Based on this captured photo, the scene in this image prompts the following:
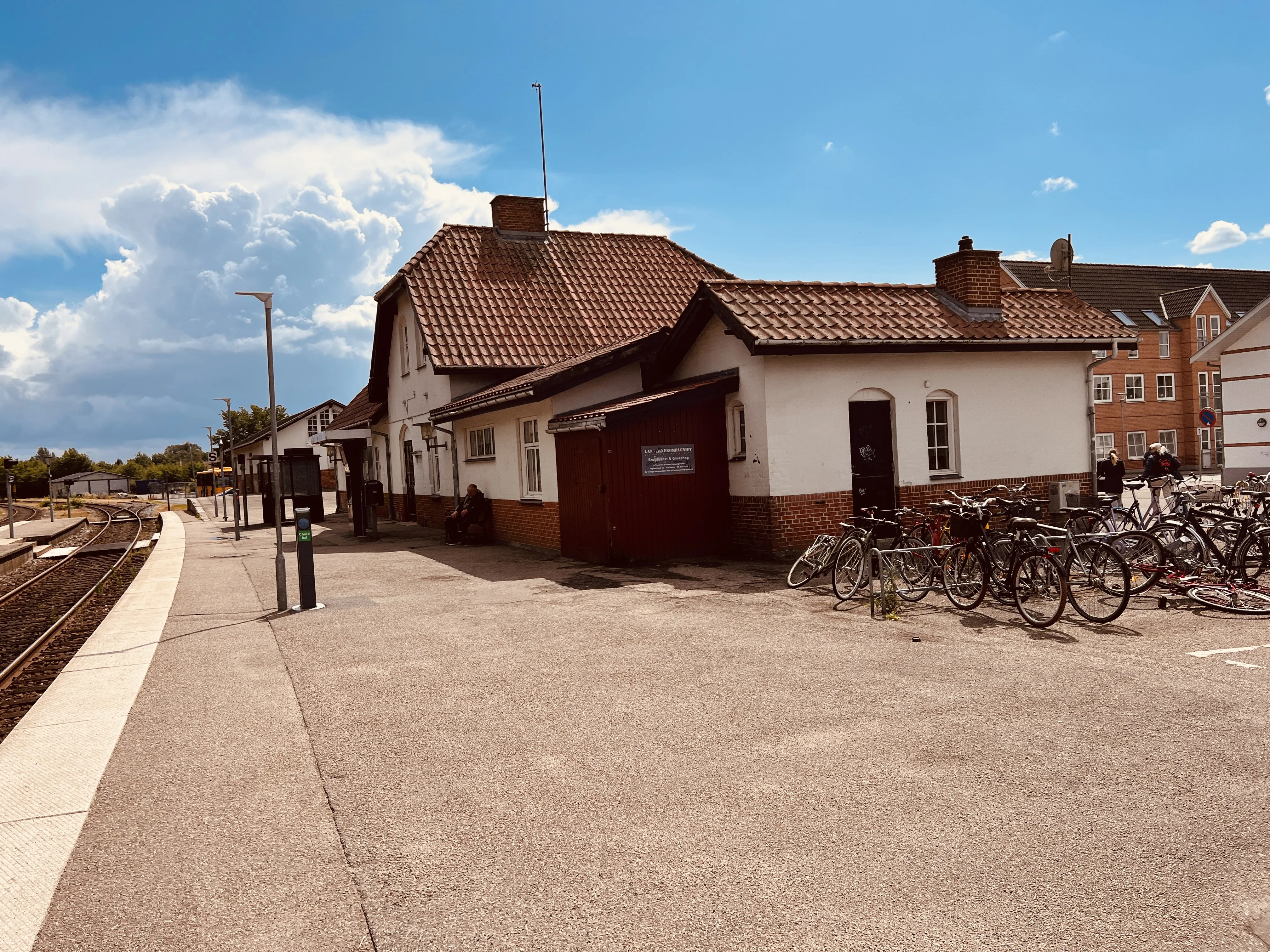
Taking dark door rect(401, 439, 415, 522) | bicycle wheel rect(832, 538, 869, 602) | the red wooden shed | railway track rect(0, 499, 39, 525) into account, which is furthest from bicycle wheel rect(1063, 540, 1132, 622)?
railway track rect(0, 499, 39, 525)

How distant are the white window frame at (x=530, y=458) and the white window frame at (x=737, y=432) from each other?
3.91 metres

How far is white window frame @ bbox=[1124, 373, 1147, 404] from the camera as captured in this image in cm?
4666

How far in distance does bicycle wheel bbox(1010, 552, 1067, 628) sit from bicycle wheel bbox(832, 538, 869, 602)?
1.94m

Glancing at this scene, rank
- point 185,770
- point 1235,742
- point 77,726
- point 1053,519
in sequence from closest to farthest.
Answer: point 1235,742, point 185,770, point 77,726, point 1053,519

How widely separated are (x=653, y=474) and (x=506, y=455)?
5.58m

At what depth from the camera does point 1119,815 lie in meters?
4.35

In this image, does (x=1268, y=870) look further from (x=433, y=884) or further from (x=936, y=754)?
(x=433, y=884)

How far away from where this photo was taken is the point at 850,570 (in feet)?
35.1

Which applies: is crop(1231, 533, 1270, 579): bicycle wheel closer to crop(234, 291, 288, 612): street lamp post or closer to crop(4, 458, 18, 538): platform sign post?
crop(234, 291, 288, 612): street lamp post

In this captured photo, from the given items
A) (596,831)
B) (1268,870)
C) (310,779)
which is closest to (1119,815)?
(1268,870)

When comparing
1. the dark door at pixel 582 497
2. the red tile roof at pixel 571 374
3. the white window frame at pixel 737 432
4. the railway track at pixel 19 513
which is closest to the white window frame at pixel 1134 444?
the red tile roof at pixel 571 374

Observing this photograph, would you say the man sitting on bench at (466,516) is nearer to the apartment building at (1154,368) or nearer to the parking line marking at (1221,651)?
the parking line marking at (1221,651)

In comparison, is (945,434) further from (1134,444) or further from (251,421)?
(251,421)

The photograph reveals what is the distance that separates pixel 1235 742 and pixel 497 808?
13.1 feet
